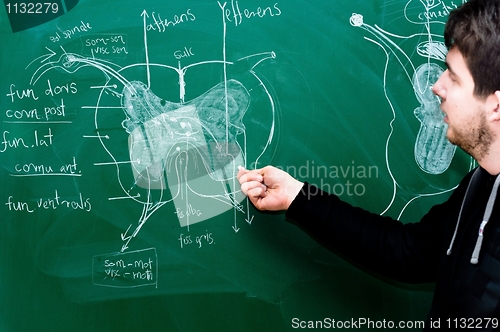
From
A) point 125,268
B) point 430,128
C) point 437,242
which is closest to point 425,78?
point 430,128

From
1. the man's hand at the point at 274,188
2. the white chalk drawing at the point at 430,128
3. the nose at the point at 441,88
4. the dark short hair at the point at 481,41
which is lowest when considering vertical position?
the man's hand at the point at 274,188

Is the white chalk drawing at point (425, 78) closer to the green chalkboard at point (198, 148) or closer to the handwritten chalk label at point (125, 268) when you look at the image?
the green chalkboard at point (198, 148)

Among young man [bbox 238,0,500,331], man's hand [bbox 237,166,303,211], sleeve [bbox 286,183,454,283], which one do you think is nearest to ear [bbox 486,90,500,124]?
young man [bbox 238,0,500,331]

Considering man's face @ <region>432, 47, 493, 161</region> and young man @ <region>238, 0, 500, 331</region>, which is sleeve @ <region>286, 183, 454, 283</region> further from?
man's face @ <region>432, 47, 493, 161</region>

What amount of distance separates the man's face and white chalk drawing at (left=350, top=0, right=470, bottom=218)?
0.77 ft

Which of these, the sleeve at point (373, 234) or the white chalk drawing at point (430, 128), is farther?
the white chalk drawing at point (430, 128)

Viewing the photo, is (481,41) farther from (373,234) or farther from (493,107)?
(373,234)

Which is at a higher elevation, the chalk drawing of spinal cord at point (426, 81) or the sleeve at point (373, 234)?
the chalk drawing of spinal cord at point (426, 81)

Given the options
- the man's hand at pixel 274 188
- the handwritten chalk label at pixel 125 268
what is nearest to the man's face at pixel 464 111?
the man's hand at pixel 274 188

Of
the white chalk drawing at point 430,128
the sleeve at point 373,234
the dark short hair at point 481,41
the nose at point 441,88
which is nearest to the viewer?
the dark short hair at point 481,41

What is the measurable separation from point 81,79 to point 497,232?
1.06 metres

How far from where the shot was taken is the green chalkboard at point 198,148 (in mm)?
1202

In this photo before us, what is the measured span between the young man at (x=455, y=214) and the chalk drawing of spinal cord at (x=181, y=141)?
109 mm

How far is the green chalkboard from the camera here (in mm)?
1202
